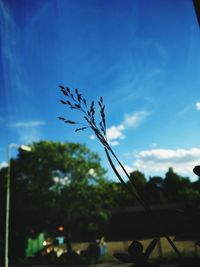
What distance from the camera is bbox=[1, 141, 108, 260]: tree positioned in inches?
1040

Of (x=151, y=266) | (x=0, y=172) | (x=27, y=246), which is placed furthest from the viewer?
(x=0, y=172)

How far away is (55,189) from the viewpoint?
26812 millimetres

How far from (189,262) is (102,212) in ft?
89.0

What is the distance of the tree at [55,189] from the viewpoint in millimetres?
26422

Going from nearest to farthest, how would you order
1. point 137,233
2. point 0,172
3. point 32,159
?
point 32,159 → point 0,172 → point 137,233

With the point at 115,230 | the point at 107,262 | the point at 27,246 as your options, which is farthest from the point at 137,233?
the point at 107,262

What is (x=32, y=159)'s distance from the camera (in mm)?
28578

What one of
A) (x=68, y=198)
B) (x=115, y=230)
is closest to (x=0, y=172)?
(x=68, y=198)

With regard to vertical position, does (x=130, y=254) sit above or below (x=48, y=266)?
above

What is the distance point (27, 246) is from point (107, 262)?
1220cm

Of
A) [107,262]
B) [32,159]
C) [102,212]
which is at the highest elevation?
[32,159]

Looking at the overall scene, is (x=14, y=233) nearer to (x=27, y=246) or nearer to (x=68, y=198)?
(x=27, y=246)

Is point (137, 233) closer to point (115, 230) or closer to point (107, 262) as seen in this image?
point (115, 230)

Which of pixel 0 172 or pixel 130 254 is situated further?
pixel 0 172
